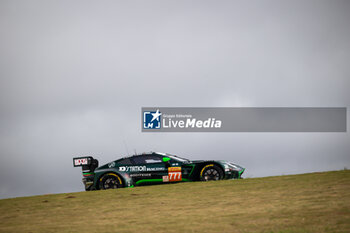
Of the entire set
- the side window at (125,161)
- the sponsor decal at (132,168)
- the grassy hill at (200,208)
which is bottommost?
the grassy hill at (200,208)

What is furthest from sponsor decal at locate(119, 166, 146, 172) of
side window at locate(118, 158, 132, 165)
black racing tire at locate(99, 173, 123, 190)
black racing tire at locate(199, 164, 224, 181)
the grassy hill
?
black racing tire at locate(199, 164, 224, 181)

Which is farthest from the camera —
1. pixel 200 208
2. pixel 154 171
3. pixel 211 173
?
pixel 154 171

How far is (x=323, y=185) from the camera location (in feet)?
31.0

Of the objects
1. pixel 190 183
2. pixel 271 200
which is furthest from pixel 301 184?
pixel 190 183

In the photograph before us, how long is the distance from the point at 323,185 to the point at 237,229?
14.4 feet

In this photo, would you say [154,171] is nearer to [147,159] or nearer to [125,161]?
[147,159]

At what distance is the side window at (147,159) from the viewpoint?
41.4 ft

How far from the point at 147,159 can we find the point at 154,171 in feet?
1.59

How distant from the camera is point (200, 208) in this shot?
809cm

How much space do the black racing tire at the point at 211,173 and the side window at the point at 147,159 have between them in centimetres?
147

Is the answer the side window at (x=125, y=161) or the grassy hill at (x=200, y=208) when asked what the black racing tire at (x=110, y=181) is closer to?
the side window at (x=125, y=161)

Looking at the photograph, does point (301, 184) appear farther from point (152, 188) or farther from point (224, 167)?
point (152, 188)

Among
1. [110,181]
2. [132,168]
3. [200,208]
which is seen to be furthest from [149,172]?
[200,208]

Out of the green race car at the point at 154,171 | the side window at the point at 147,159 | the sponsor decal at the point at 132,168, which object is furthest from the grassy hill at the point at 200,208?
the side window at the point at 147,159
